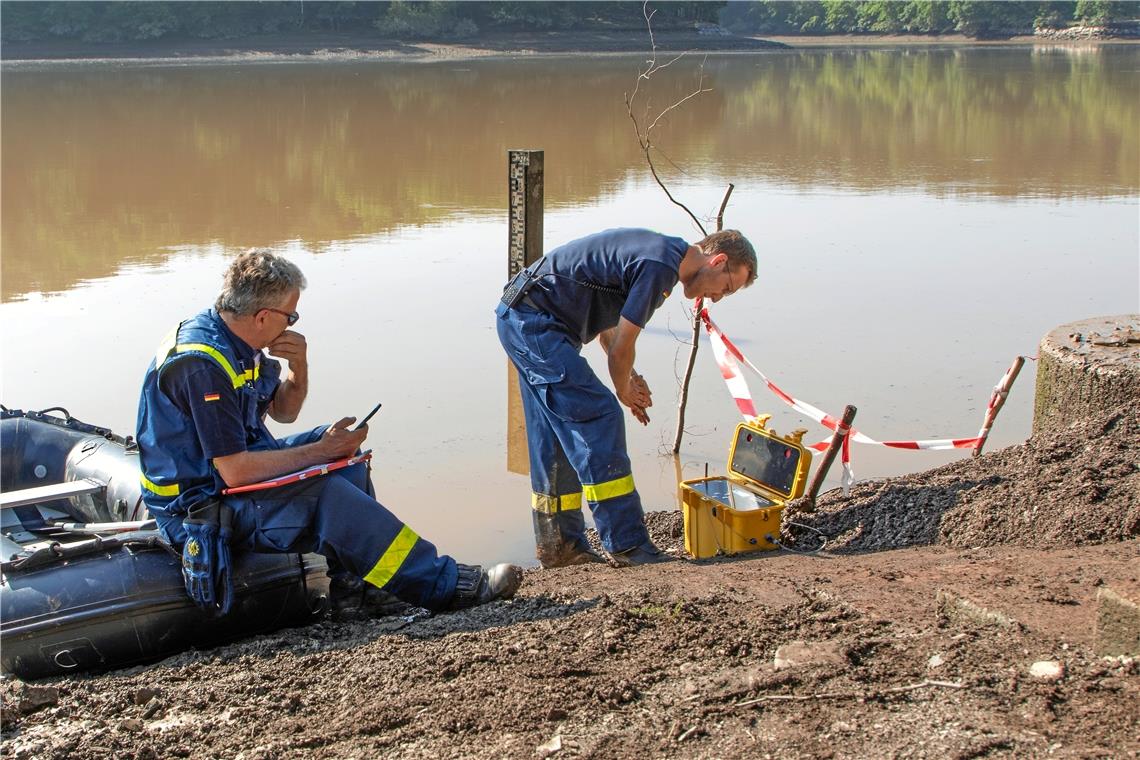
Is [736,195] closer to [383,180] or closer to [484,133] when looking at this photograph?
[383,180]

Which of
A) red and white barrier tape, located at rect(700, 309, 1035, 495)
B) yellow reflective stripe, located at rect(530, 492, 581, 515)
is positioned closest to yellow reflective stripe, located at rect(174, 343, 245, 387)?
yellow reflective stripe, located at rect(530, 492, 581, 515)

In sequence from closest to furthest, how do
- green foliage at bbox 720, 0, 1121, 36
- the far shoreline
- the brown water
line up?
the brown water
the far shoreline
green foliage at bbox 720, 0, 1121, 36

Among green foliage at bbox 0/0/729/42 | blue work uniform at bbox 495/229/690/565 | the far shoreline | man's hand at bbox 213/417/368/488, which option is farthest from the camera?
green foliage at bbox 0/0/729/42

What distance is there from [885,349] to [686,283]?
16.4 ft

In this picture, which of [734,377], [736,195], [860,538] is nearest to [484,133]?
[736,195]

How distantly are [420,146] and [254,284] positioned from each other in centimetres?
1895

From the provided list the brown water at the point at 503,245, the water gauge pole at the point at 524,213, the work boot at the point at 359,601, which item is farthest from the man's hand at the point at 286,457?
the water gauge pole at the point at 524,213

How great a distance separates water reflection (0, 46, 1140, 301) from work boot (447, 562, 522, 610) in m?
8.40

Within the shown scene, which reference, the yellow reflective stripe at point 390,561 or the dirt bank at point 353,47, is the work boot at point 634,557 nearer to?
the yellow reflective stripe at point 390,561

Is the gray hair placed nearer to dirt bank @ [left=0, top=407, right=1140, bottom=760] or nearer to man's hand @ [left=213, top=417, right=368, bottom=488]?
man's hand @ [left=213, top=417, right=368, bottom=488]

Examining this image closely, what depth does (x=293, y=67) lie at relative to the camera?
49.0 m

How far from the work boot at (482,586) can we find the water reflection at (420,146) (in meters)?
8.40

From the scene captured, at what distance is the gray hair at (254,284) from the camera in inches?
166

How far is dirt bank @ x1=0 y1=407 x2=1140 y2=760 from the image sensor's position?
3.02 metres
